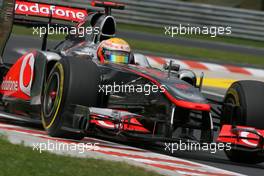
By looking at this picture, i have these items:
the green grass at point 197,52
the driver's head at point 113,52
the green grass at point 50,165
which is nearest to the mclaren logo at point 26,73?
the driver's head at point 113,52

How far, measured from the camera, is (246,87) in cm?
940

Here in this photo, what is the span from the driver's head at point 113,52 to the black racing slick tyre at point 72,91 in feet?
3.28

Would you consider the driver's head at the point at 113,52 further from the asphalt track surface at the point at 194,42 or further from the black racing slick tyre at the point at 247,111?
the asphalt track surface at the point at 194,42

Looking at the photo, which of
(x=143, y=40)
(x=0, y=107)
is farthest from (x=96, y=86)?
(x=143, y=40)

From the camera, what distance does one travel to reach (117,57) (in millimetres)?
9891

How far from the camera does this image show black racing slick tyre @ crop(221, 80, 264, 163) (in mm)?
9102

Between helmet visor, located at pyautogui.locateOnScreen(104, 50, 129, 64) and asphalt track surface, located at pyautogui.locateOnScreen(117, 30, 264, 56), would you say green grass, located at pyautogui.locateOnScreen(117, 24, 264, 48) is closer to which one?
asphalt track surface, located at pyautogui.locateOnScreen(117, 30, 264, 56)

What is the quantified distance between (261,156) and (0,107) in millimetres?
4056

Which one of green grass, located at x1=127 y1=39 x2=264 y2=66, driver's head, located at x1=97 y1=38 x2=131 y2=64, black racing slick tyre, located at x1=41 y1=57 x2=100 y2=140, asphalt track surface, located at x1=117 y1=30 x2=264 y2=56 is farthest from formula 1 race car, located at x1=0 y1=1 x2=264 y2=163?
asphalt track surface, located at x1=117 y1=30 x2=264 y2=56

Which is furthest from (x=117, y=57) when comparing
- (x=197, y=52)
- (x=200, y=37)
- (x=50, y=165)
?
(x=200, y=37)

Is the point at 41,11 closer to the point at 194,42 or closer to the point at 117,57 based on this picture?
the point at 117,57

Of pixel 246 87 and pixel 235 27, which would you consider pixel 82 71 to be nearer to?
pixel 246 87

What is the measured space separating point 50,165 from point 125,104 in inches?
107

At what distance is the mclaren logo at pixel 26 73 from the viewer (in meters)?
9.84
